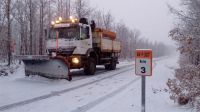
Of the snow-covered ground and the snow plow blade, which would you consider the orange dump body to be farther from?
the snow-covered ground

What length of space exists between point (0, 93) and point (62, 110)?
417 centimetres

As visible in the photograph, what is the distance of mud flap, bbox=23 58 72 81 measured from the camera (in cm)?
1579

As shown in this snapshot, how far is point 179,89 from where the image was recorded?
7906 mm

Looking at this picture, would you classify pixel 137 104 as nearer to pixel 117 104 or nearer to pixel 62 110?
pixel 117 104

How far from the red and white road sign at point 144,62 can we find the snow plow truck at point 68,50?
9320mm

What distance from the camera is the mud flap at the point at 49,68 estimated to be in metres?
15.8

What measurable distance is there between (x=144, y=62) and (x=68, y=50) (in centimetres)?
1197

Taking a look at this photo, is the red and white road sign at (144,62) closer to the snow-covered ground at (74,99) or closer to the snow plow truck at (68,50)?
the snow-covered ground at (74,99)

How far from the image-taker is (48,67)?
1619cm

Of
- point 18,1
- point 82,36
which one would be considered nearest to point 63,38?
point 82,36

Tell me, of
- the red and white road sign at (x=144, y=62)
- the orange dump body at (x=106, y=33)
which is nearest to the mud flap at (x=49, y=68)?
the orange dump body at (x=106, y=33)

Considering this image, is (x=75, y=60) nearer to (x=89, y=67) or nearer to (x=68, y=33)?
(x=68, y=33)

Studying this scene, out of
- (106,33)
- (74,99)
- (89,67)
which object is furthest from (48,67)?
(106,33)

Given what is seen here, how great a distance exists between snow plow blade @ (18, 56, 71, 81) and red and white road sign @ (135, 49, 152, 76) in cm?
932
